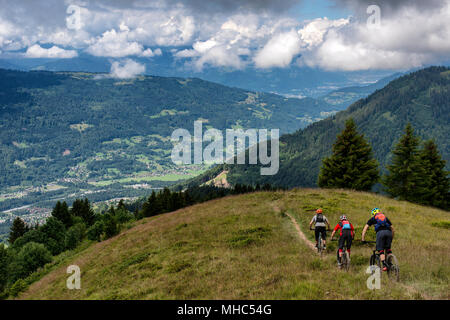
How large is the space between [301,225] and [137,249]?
14.2 m

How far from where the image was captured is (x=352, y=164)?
1893 inches

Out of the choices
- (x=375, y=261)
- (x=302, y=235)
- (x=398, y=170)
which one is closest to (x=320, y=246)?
(x=375, y=261)

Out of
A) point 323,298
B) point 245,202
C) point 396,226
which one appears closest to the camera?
point 323,298

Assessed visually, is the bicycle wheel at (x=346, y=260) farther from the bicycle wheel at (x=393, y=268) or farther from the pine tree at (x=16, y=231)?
the pine tree at (x=16, y=231)

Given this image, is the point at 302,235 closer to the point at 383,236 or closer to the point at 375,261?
the point at 375,261

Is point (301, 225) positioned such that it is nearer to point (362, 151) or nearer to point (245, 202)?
point (245, 202)

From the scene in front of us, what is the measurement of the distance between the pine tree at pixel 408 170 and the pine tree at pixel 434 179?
1.59 m

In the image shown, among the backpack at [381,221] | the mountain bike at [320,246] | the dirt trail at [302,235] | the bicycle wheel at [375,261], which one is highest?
the backpack at [381,221]

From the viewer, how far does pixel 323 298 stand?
10.2 metres

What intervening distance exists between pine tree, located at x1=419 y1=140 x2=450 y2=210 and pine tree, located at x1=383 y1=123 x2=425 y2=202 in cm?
159

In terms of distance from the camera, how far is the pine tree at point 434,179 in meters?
48.2

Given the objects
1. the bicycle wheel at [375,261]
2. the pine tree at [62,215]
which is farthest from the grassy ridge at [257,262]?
the pine tree at [62,215]

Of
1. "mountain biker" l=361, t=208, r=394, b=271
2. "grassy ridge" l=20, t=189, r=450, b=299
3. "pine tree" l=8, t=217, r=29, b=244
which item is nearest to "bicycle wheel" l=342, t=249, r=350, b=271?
"grassy ridge" l=20, t=189, r=450, b=299
